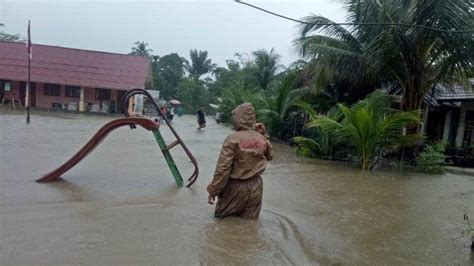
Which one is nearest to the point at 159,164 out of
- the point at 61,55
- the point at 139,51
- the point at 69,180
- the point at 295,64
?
the point at 69,180

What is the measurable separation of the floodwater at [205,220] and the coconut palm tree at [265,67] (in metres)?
23.6

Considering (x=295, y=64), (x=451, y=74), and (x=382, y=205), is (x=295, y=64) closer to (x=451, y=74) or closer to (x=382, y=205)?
(x=451, y=74)

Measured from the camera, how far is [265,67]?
33.2m

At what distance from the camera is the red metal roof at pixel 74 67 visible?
31219 mm

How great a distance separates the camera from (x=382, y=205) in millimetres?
7426

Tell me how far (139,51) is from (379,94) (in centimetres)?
5014

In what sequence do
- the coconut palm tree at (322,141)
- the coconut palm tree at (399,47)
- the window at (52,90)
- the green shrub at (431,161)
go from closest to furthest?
the coconut palm tree at (399,47), the green shrub at (431,161), the coconut palm tree at (322,141), the window at (52,90)

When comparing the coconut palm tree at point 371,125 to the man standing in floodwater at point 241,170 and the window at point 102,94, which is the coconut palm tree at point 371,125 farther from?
the window at point 102,94

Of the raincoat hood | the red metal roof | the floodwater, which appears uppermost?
the red metal roof

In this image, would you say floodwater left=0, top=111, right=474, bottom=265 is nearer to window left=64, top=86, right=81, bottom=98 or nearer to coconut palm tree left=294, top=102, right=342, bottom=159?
coconut palm tree left=294, top=102, right=342, bottom=159

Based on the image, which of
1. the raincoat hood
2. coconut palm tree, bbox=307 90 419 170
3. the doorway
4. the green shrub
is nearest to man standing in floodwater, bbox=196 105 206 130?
coconut palm tree, bbox=307 90 419 170

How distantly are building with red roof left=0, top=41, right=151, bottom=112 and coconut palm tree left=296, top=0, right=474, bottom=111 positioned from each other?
64.7 ft

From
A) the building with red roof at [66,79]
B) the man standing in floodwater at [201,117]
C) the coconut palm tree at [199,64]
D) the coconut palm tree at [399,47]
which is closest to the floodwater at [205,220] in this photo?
the coconut palm tree at [399,47]

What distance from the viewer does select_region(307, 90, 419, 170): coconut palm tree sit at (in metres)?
Result: 11.5
